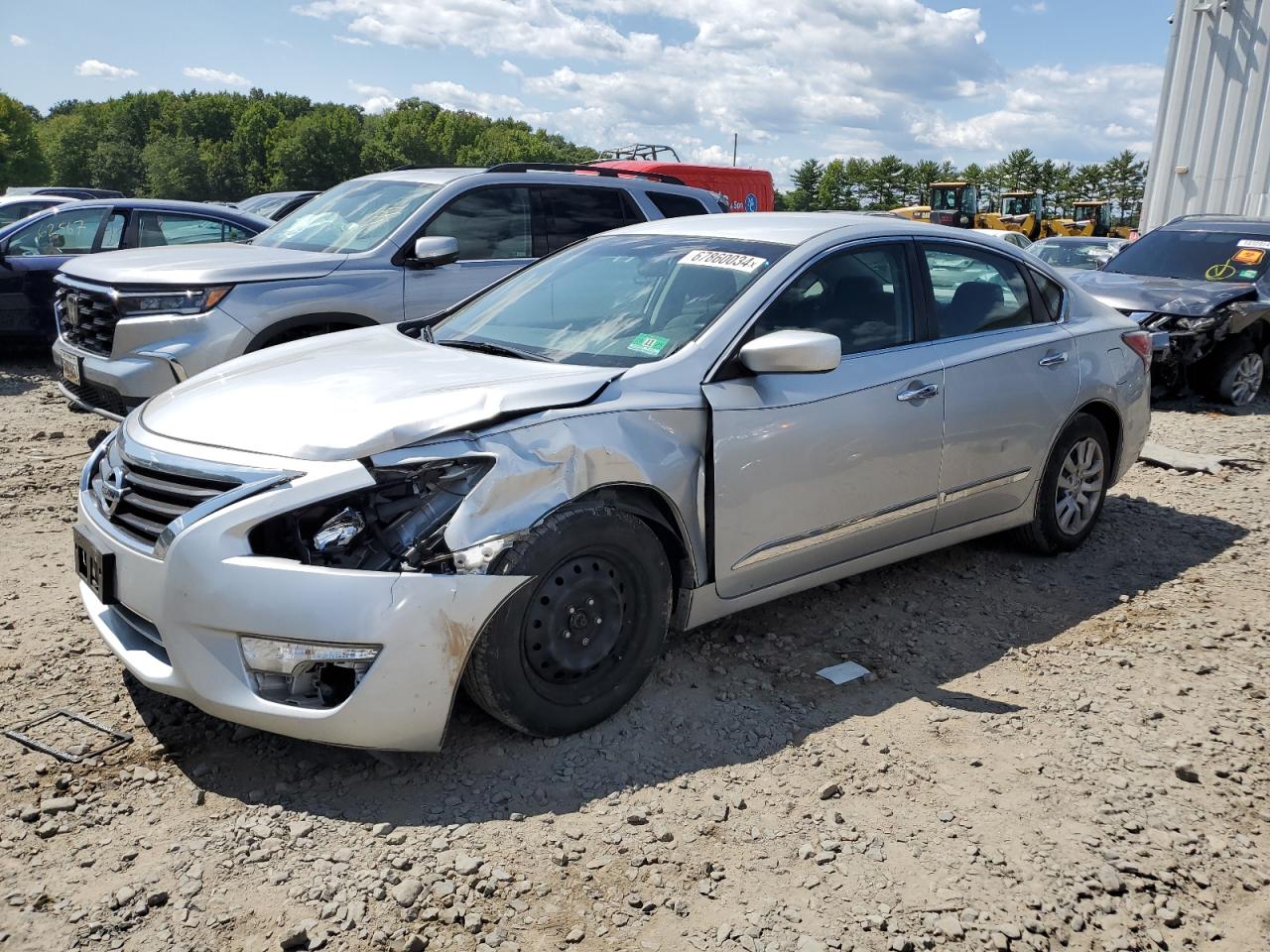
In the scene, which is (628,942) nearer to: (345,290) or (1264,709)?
(1264,709)

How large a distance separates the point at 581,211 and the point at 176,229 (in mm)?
4763

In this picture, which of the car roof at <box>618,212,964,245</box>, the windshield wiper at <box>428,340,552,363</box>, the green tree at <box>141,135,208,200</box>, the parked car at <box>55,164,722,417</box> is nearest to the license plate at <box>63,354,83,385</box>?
the parked car at <box>55,164,722,417</box>

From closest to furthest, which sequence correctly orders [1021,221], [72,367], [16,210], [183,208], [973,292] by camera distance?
1. [973,292]
2. [72,367]
3. [183,208]
4. [16,210]
5. [1021,221]

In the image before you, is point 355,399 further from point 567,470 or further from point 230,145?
point 230,145

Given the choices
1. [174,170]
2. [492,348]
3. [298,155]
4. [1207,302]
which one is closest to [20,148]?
[174,170]

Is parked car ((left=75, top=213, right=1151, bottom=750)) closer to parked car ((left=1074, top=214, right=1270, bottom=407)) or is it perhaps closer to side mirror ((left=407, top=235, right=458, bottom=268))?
side mirror ((left=407, top=235, right=458, bottom=268))

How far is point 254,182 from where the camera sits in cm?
9894

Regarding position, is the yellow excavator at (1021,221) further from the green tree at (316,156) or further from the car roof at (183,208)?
the green tree at (316,156)

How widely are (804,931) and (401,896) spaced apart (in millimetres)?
1007

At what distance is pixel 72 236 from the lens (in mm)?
9844

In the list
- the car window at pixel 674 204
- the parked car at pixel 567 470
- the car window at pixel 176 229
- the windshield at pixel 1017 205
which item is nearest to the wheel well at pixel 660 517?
the parked car at pixel 567 470

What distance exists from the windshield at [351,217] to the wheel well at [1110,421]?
4.29 m

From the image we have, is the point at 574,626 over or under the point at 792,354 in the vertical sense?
under

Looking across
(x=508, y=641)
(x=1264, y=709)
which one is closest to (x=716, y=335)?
(x=508, y=641)
